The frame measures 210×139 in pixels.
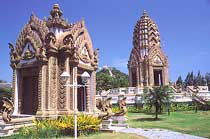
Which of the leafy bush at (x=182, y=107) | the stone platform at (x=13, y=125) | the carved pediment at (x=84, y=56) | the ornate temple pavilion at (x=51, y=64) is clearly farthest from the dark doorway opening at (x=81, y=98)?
the leafy bush at (x=182, y=107)

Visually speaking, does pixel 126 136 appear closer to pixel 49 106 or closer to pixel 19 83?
pixel 49 106

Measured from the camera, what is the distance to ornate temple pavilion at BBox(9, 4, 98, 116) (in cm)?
1697

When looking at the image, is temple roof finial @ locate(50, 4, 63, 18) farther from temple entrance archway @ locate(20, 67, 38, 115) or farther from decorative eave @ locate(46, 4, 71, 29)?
temple entrance archway @ locate(20, 67, 38, 115)

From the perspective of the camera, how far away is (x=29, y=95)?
19.3m

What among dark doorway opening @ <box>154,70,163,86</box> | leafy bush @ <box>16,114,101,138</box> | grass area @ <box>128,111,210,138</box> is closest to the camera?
leafy bush @ <box>16,114,101,138</box>

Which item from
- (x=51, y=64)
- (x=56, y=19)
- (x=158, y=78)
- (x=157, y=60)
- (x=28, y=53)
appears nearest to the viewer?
(x=51, y=64)

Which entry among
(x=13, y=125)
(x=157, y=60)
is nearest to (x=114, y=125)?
(x=13, y=125)

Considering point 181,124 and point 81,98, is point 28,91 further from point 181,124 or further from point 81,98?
point 181,124

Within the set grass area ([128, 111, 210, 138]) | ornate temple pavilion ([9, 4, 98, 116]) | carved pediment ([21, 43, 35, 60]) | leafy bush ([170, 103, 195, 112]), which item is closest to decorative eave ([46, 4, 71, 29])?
ornate temple pavilion ([9, 4, 98, 116])

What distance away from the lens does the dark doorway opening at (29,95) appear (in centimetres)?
1898

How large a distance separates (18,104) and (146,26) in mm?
30110

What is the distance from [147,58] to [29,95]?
1028 inches

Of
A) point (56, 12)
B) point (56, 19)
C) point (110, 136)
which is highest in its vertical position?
point (56, 12)

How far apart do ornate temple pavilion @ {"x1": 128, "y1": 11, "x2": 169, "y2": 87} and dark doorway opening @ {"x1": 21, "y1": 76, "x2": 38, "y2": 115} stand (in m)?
25.1
